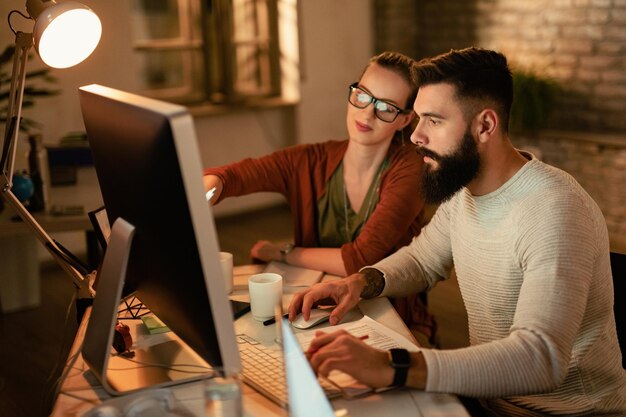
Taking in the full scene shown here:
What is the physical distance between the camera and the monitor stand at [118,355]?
1278 millimetres

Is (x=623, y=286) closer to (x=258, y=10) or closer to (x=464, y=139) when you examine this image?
(x=464, y=139)

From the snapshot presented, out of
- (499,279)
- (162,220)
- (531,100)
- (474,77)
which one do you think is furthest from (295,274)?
(531,100)

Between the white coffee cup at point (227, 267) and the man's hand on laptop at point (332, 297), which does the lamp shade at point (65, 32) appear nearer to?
the white coffee cup at point (227, 267)

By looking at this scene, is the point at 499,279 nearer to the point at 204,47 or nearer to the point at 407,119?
the point at 407,119

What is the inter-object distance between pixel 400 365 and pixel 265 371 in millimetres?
268

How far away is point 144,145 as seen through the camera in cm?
112

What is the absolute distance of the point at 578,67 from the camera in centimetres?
488

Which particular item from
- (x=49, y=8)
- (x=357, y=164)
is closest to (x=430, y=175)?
(x=357, y=164)

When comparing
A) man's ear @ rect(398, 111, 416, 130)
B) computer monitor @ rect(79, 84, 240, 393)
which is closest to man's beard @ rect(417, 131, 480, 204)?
man's ear @ rect(398, 111, 416, 130)

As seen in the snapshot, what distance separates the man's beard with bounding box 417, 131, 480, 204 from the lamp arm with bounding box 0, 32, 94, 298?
779 mm

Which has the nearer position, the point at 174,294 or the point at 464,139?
the point at 174,294

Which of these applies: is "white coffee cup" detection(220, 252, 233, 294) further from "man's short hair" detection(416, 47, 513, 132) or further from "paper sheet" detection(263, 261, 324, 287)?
"man's short hair" detection(416, 47, 513, 132)

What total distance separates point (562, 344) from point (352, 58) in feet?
15.5

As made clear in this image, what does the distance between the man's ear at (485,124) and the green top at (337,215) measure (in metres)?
0.62
